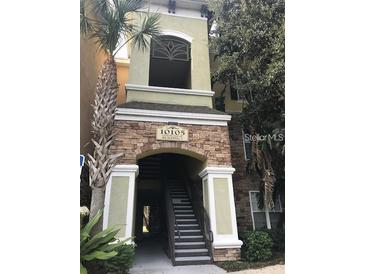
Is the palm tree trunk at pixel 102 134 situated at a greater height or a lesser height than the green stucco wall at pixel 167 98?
lesser

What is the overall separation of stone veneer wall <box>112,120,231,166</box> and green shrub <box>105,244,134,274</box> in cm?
232

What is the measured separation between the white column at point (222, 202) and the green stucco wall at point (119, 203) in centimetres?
232

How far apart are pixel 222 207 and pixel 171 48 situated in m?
5.74

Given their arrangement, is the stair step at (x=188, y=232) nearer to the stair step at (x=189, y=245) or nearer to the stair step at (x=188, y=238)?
the stair step at (x=188, y=238)

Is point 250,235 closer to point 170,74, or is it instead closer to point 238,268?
point 238,268

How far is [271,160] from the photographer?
31.0ft

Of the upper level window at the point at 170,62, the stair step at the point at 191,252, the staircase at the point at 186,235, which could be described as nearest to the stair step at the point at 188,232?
the staircase at the point at 186,235

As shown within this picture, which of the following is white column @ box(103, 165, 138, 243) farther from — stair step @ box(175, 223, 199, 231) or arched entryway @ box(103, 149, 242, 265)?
stair step @ box(175, 223, 199, 231)

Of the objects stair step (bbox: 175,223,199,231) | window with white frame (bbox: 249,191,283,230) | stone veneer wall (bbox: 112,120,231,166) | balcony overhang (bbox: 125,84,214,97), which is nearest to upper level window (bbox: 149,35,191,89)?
balcony overhang (bbox: 125,84,214,97)

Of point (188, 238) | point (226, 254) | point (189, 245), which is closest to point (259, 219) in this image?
point (226, 254)

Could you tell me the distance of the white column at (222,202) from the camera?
7.59 m

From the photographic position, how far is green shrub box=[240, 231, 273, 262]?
759cm

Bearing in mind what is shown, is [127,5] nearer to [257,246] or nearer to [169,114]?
[169,114]
